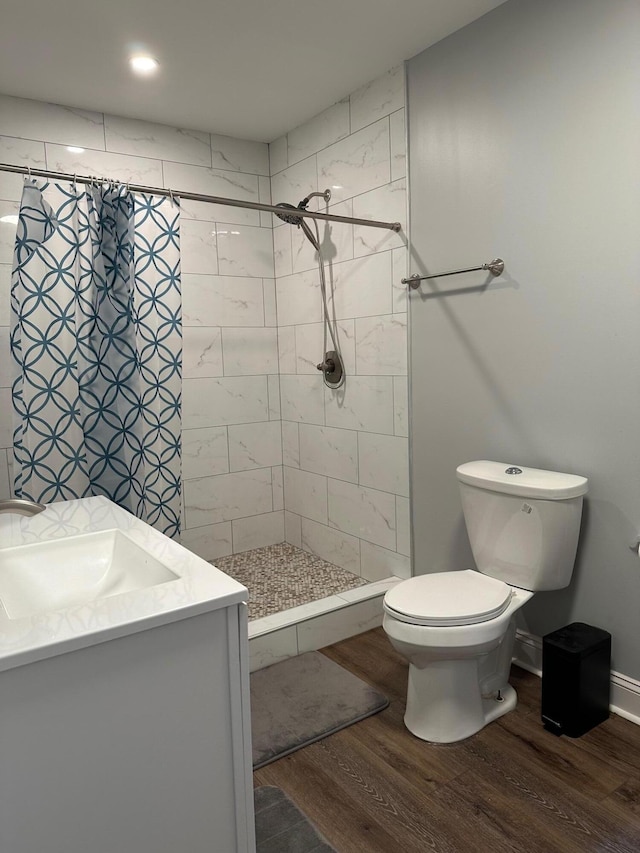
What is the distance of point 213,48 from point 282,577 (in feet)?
8.04

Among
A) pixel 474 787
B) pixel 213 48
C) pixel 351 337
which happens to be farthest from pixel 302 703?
pixel 213 48

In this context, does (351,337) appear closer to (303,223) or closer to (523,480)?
(303,223)

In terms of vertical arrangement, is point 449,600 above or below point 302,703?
above

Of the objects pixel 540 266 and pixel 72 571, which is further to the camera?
pixel 540 266

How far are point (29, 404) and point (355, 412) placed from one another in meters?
1.55

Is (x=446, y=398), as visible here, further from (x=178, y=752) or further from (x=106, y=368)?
(x=178, y=752)

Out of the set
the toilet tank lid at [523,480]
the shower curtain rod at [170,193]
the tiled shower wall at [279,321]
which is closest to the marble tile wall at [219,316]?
the tiled shower wall at [279,321]

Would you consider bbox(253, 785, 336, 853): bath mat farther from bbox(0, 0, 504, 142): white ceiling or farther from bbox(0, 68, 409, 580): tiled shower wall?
bbox(0, 0, 504, 142): white ceiling

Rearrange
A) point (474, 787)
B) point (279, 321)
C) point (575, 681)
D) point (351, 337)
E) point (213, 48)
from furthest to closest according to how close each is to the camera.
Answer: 1. point (279, 321)
2. point (351, 337)
3. point (213, 48)
4. point (575, 681)
5. point (474, 787)

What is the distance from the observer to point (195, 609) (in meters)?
1.19

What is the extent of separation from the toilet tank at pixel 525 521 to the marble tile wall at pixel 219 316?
1.68 meters

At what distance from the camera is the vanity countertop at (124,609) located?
104 centimetres

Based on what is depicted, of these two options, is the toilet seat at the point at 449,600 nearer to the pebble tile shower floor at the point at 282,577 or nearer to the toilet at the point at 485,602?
the toilet at the point at 485,602

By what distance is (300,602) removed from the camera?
2.97 meters
